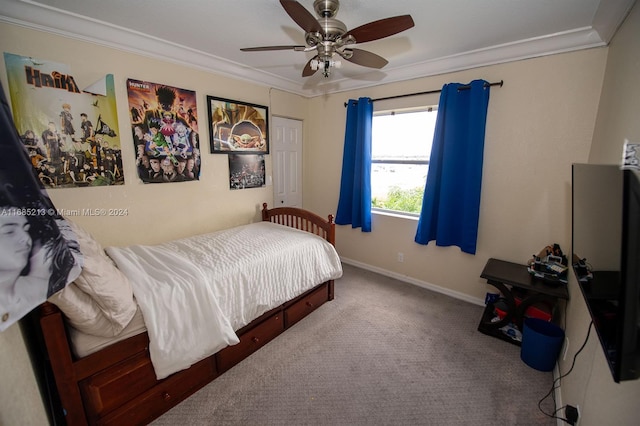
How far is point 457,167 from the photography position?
101 inches

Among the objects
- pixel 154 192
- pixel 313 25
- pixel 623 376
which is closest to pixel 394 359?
pixel 623 376

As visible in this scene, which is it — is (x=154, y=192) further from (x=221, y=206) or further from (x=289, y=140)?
(x=289, y=140)

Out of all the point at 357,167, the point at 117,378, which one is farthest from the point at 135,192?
the point at 357,167

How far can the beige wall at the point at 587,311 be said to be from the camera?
3.01 feet

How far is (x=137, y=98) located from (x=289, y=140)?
70.3 inches

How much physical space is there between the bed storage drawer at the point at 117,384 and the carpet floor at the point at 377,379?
26cm

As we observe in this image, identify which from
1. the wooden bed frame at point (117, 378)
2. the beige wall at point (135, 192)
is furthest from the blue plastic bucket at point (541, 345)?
the beige wall at point (135, 192)

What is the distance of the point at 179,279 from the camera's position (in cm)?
160

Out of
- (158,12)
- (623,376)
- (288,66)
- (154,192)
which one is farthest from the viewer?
(288,66)

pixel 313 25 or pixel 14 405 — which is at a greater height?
pixel 313 25

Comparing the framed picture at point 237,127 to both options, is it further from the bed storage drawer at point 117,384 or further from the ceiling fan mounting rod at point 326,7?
the bed storage drawer at point 117,384

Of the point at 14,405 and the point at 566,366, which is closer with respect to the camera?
the point at 14,405

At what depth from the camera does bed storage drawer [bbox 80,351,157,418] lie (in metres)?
1.30

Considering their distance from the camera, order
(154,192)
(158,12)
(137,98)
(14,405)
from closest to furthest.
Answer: (14,405) → (158,12) → (137,98) → (154,192)
